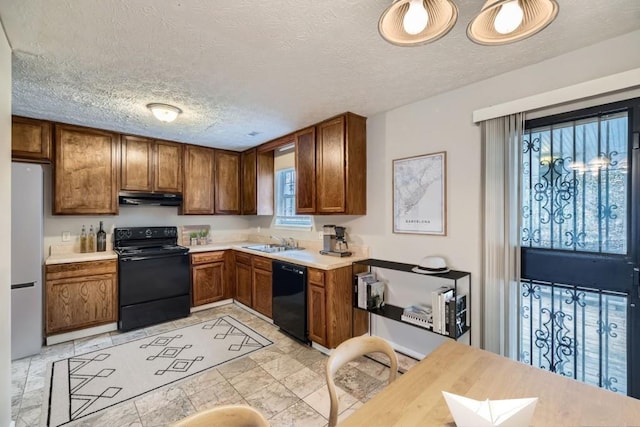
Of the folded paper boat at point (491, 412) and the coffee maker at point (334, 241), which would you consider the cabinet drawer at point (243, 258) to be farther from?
the folded paper boat at point (491, 412)

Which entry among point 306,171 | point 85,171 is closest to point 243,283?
point 306,171

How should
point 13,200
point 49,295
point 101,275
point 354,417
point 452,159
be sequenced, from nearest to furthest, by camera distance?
point 354,417, point 452,159, point 13,200, point 49,295, point 101,275

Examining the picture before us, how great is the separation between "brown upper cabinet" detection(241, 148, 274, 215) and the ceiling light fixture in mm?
3405

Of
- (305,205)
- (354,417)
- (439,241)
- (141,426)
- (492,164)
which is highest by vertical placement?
(492,164)

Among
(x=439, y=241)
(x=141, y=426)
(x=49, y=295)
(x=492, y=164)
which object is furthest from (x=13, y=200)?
(x=492, y=164)

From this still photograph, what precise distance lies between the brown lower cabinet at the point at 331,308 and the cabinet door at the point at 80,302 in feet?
7.96

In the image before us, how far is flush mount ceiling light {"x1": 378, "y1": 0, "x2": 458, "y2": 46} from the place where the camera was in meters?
1.15

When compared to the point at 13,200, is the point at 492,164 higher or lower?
higher

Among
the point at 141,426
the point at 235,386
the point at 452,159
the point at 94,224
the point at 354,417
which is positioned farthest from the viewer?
the point at 94,224

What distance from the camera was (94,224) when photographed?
379cm

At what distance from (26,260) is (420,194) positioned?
3.96 meters

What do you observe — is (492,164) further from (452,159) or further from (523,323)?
(523,323)

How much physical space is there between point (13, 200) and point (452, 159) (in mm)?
4171

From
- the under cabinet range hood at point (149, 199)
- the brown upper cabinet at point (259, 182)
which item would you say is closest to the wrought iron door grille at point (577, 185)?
the brown upper cabinet at point (259, 182)
